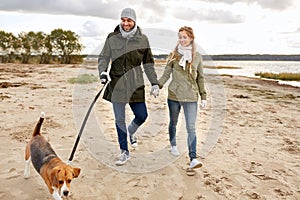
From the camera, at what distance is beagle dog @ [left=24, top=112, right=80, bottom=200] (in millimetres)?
3752

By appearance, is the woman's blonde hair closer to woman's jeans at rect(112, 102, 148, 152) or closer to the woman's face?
the woman's face

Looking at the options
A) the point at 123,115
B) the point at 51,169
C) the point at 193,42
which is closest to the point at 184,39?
the point at 193,42

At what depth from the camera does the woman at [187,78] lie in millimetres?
5273

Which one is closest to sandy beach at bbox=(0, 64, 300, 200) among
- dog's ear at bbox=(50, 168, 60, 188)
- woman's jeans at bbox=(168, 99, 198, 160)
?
woman's jeans at bbox=(168, 99, 198, 160)

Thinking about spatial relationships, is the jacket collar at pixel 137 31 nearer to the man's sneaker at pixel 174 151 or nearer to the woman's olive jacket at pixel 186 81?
the woman's olive jacket at pixel 186 81

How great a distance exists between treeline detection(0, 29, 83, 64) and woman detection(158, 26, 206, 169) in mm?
51216

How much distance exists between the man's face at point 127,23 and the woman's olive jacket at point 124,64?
6.0 inches

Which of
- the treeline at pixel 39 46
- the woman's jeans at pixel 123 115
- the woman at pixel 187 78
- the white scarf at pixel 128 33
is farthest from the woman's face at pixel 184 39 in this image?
the treeline at pixel 39 46

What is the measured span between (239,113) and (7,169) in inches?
312

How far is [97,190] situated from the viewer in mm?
4703

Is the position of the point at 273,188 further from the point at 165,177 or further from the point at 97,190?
the point at 97,190

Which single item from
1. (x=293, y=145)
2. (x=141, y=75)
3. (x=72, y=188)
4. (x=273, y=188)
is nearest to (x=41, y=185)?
(x=72, y=188)

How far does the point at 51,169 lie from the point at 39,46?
5362 cm

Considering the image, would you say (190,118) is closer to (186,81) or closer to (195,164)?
(186,81)
